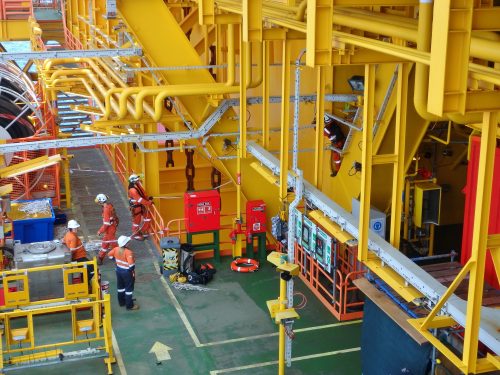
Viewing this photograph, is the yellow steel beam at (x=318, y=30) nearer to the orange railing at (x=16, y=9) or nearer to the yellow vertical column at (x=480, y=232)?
the yellow vertical column at (x=480, y=232)

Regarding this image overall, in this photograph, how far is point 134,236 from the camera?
16453 mm

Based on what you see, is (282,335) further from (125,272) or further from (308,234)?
(125,272)

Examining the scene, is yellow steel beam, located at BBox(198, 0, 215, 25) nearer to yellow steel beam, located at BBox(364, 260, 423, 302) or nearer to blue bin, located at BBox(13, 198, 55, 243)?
yellow steel beam, located at BBox(364, 260, 423, 302)

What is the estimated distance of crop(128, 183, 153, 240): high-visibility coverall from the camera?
16.2 metres

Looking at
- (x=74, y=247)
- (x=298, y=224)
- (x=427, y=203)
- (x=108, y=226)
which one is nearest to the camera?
(x=298, y=224)

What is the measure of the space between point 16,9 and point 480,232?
20.9 metres

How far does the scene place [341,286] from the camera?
1255cm

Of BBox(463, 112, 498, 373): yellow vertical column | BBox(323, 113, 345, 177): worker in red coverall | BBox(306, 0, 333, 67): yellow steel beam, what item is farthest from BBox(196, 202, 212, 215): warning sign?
BBox(463, 112, 498, 373): yellow vertical column

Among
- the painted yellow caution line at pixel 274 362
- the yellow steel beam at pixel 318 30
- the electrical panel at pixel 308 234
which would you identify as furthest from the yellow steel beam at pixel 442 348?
the painted yellow caution line at pixel 274 362

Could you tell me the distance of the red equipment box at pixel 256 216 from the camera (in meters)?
15.0

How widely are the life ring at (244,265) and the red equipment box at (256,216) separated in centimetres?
61

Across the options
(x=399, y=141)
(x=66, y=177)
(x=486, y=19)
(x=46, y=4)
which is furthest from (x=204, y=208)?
(x=46, y=4)

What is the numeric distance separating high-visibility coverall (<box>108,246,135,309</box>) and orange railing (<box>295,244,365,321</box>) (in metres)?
3.08

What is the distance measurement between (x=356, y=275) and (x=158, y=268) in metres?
4.27
